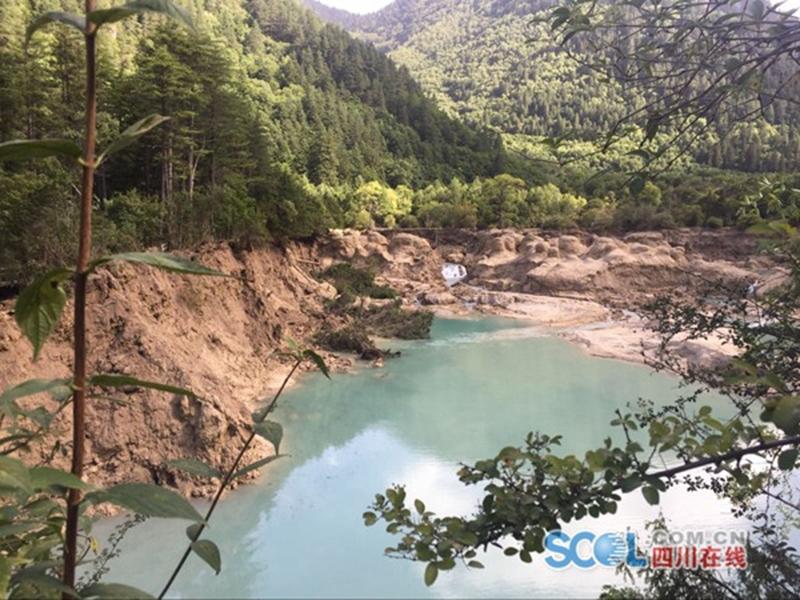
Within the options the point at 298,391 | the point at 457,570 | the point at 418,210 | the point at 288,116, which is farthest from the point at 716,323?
the point at 288,116

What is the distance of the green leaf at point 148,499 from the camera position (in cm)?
58

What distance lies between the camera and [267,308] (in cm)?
1212

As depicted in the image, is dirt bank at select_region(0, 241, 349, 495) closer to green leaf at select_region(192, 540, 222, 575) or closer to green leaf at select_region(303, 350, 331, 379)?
green leaf at select_region(303, 350, 331, 379)

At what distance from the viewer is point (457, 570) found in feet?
17.3

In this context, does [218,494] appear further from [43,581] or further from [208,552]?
[43,581]

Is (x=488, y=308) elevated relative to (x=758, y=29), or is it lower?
lower

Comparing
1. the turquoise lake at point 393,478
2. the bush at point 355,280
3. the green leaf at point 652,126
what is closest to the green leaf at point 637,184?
the green leaf at point 652,126

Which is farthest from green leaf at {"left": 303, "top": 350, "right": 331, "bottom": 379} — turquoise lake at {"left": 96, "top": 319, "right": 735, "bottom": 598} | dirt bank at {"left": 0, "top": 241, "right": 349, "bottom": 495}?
turquoise lake at {"left": 96, "top": 319, "right": 735, "bottom": 598}

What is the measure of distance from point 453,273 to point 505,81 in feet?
188

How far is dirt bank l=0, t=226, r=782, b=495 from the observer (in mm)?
6422

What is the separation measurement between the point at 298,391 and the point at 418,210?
21.6m

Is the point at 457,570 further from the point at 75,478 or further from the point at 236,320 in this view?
the point at 236,320

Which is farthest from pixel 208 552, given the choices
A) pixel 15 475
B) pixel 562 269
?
pixel 562 269

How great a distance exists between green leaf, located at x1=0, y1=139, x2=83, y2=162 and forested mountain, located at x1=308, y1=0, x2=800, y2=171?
49.5 inches
